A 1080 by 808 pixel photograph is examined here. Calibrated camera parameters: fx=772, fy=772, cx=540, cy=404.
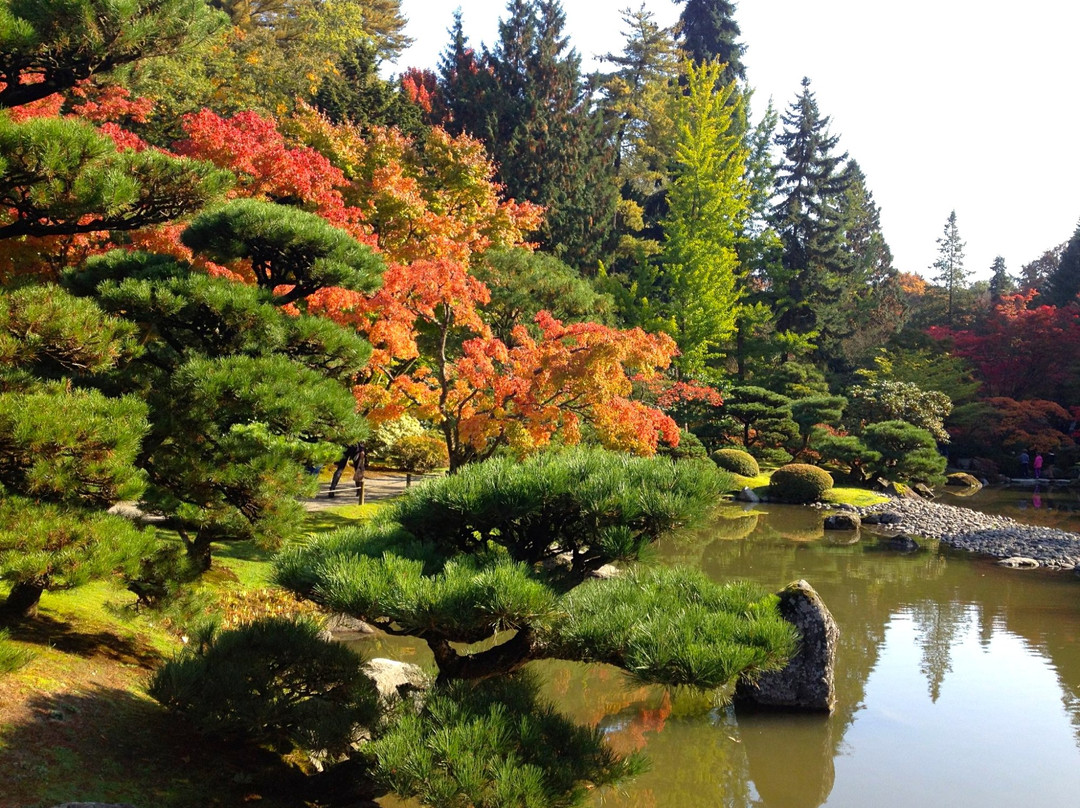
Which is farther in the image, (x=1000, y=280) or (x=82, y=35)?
(x=1000, y=280)

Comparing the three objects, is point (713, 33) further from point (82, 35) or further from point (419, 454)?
point (82, 35)

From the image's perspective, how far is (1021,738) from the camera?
5.85 meters

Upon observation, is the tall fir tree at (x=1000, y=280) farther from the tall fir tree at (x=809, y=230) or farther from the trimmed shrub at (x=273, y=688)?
the trimmed shrub at (x=273, y=688)

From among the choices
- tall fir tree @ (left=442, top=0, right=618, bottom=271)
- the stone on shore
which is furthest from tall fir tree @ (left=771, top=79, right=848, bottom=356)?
the stone on shore

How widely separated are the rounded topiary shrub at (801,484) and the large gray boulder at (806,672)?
40.6 feet

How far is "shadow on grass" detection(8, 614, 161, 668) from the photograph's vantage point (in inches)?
189

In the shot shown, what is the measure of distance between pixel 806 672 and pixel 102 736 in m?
4.97

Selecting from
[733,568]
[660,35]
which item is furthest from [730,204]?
→ [733,568]

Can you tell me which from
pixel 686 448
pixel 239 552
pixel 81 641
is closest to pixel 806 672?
pixel 81 641

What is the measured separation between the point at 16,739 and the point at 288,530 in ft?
5.76

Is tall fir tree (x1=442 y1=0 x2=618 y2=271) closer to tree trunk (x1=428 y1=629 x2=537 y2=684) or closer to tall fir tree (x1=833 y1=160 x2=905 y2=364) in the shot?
tall fir tree (x1=833 y1=160 x2=905 y2=364)

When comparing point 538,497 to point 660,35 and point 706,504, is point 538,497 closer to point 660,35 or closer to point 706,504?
point 706,504

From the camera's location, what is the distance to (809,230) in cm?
2859

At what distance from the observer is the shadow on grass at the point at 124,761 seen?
3.53m
